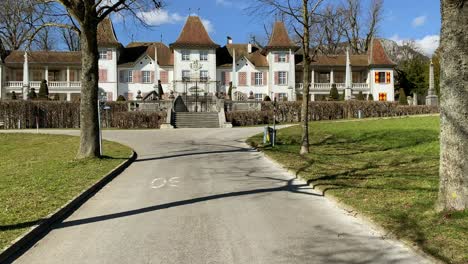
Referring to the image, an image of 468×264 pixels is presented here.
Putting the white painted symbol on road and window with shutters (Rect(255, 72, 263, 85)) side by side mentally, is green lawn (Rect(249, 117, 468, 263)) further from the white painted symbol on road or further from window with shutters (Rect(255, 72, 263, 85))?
window with shutters (Rect(255, 72, 263, 85))

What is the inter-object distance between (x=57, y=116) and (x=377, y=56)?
43.2m

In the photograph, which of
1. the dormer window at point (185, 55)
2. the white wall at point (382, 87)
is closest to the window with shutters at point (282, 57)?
the dormer window at point (185, 55)

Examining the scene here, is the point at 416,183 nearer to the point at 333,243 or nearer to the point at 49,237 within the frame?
the point at 333,243

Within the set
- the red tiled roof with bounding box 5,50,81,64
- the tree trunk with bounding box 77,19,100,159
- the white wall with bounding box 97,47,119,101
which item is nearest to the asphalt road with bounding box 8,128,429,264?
the tree trunk with bounding box 77,19,100,159

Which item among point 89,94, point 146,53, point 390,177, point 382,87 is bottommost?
point 390,177

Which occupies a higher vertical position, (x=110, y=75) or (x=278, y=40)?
(x=278, y=40)

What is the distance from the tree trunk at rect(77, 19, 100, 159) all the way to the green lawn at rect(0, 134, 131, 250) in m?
0.75

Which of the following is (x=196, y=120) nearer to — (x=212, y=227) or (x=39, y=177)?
(x=39, y=177)

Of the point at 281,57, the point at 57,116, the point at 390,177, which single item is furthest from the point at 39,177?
the point at 281,57

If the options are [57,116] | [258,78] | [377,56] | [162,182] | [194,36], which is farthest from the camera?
[377,56]

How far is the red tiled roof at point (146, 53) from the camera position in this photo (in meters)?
60.9

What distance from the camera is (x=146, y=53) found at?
197ft

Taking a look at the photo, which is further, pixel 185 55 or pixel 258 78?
pixel 258 78

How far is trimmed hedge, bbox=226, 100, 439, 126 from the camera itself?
38438mm
